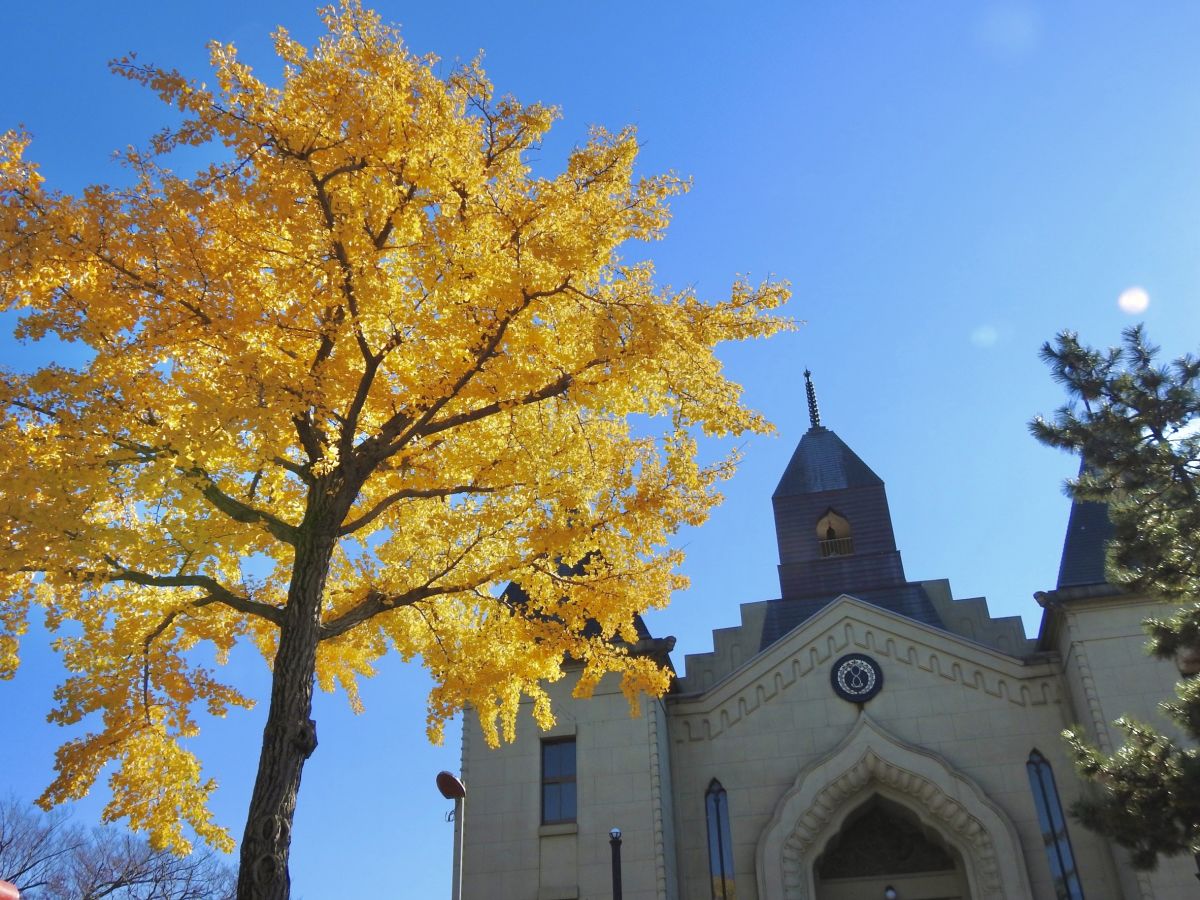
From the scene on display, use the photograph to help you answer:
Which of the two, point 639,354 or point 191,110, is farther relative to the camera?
point 639,354

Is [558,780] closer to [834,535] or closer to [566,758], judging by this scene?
[566,758]

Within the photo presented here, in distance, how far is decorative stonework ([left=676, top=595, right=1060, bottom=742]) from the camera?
61.0 ft

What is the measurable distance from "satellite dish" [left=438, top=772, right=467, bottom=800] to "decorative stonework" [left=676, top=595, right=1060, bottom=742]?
977 centimetres

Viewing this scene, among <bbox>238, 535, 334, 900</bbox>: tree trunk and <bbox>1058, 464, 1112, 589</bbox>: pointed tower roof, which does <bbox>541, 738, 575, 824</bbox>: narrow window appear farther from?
<bbox>238, 535, 334, 900</bbox>: tree trunk

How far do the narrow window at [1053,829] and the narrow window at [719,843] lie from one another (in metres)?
5.46

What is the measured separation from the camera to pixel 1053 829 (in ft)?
54.4

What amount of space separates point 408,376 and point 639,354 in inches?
94.2

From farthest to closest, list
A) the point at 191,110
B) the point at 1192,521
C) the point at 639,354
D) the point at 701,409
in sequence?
the point at 1192,521
the point at 701,409
the point at 639,354
the point at 191,110

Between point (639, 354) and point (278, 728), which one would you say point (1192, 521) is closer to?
point (639, 354)

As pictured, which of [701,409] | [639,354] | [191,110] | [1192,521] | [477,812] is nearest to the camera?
[191,110]

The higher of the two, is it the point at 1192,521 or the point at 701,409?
the point at 701,409

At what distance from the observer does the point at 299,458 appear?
1041cm

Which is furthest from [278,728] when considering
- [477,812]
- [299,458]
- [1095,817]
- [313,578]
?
[477,812]

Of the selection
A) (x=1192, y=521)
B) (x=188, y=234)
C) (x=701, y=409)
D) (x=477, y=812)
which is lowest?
(x=477, y=812)
